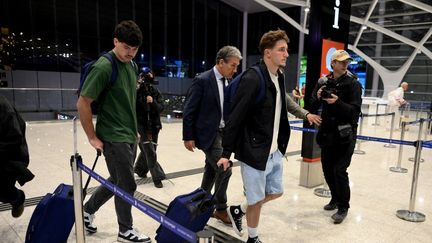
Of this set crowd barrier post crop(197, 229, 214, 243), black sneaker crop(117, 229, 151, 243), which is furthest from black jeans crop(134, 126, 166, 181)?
crowd barrier post crop(197, 229, 214, 243)

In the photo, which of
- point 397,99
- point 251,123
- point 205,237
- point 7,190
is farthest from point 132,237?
point 397,99

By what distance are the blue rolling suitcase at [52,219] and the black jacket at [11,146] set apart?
264mm

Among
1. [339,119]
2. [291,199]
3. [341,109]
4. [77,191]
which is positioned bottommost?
[291,199]

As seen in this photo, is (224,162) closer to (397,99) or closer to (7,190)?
(7,190)

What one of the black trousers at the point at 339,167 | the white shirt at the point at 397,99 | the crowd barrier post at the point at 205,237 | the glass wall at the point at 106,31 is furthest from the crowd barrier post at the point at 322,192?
the glass wall at the point at 106,31

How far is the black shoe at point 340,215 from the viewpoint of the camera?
10.8 ft

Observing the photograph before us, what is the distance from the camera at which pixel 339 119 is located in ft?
10.7

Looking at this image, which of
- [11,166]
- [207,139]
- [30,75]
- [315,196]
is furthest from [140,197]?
[30,75]

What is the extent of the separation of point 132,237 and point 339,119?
7.22 feet

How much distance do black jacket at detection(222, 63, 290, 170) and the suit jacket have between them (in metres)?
0.69

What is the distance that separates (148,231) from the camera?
9.89 ft

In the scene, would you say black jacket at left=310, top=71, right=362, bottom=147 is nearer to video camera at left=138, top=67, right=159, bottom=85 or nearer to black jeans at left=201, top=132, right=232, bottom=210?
black jeans at left=201, top=132, right=232, bottom=210

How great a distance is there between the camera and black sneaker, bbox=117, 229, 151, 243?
2.71 m

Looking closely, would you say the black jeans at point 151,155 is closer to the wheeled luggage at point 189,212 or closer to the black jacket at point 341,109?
the wheeled luggage at point 189,212
